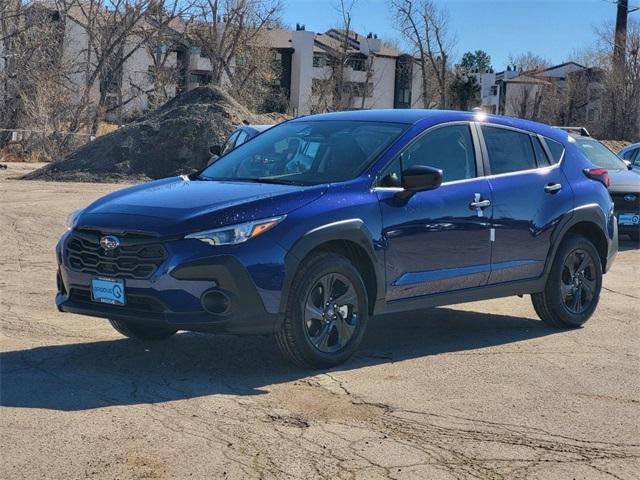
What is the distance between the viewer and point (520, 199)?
26.7 ft

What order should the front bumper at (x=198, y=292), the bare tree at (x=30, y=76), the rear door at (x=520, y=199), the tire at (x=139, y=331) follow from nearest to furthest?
the front bumper at (x=198, y=292)
the tire at (x=139, y=331)
the rear door at (x=520, y=199)
the bare tree at (x=30, y=76)

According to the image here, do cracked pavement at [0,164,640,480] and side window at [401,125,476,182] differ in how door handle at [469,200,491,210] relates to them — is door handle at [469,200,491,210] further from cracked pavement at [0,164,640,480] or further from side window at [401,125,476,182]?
cracked pavement at [0,164,640,480]

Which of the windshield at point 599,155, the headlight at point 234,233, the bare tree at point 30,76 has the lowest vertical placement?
the headlight at point 234,233

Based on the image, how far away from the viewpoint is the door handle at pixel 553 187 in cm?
840

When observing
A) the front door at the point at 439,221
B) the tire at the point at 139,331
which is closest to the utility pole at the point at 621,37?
the front door at the point at 439,221

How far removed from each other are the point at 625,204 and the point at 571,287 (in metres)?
7.30

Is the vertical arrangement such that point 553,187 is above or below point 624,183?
above

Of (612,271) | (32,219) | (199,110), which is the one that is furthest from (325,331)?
(199,110)

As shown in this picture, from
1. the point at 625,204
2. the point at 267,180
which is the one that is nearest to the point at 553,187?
the point at 267,180

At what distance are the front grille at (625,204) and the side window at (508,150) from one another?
741 cm

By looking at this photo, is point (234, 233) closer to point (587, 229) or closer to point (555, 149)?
point (555, 149)

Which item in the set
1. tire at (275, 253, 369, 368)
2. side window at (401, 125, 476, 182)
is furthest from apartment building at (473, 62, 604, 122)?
tire at (275, 253, 369, 368)

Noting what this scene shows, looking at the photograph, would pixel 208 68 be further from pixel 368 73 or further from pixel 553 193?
pixel 553 193

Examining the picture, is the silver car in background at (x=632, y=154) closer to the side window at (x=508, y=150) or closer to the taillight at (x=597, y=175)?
the taillight at (x=597, y=175)
